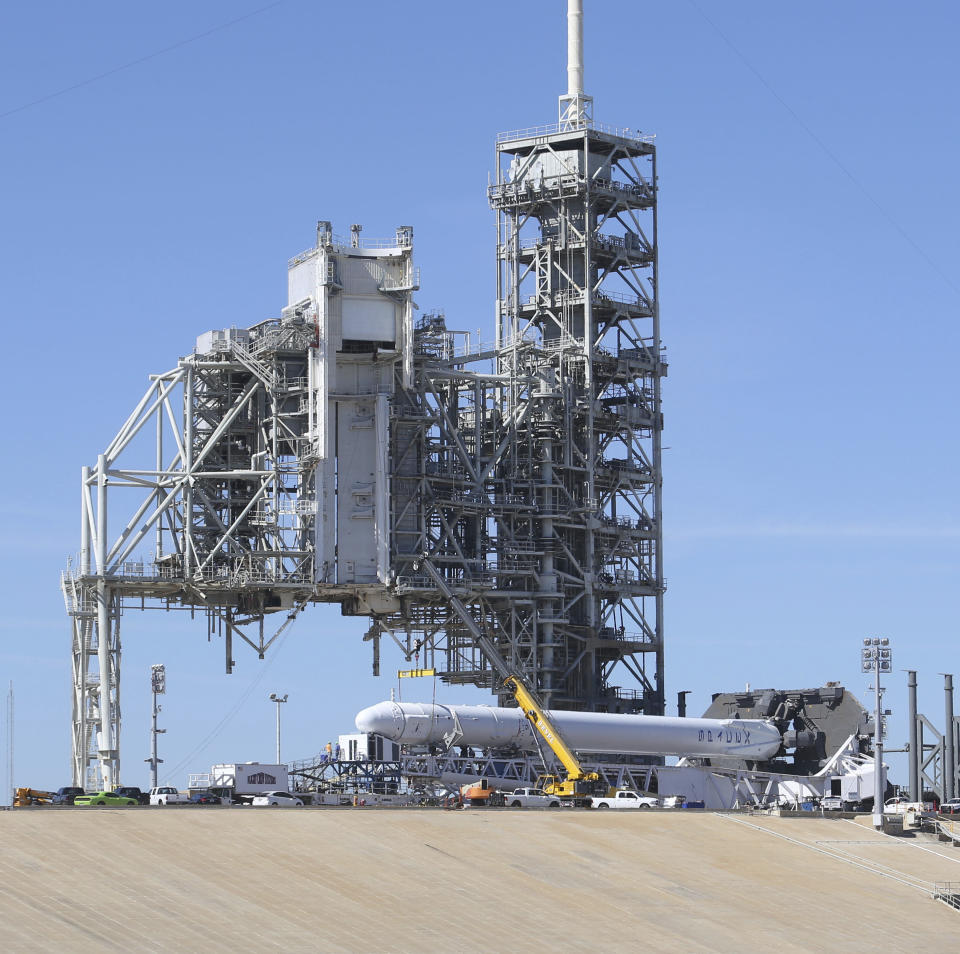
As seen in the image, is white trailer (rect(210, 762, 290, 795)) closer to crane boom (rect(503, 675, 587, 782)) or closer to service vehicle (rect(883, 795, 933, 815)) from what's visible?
crane boom (rect(503, 675, 587, 782))

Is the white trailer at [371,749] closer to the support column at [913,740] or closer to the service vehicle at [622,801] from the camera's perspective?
the service vehicle at [622,801]

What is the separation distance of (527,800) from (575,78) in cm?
5047

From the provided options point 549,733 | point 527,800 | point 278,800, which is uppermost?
point 549,733

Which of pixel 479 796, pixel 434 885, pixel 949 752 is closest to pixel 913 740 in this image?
pixel 949 752

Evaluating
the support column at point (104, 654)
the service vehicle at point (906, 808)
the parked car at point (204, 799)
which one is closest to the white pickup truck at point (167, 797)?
the parked car at point (204, 799)

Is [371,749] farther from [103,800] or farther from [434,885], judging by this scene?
[434,885]

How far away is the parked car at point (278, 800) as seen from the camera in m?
88.0

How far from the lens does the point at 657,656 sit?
11831 centimetres

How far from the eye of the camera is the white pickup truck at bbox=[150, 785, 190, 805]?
86106 millimetres

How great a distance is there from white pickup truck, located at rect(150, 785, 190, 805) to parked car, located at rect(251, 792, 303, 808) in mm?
3322

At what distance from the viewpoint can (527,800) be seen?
94000 millimetres

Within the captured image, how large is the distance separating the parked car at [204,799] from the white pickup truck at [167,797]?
0.32 meters

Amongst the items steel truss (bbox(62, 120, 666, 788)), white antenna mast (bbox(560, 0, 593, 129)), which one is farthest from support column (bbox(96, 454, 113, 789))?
white antenna mast (bbox(560, 0, 593, 129))

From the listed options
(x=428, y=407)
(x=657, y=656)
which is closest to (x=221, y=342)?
(x=428, y=407)
